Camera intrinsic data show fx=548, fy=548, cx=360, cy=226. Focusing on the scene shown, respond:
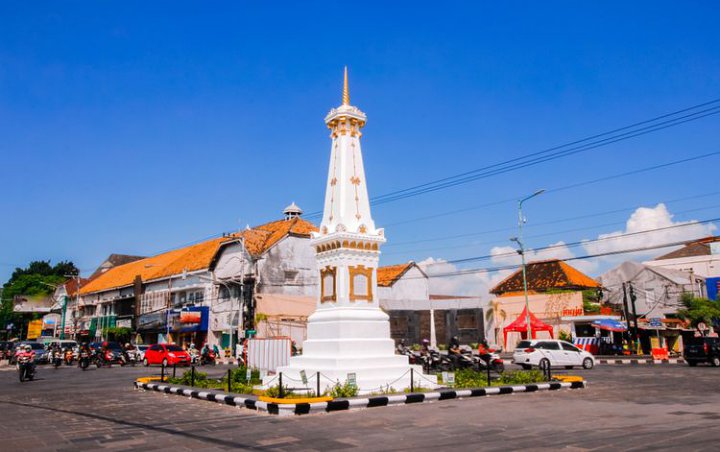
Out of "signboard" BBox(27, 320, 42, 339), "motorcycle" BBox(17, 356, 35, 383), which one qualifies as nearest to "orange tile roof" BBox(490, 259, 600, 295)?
"motorcycle" BBox(17, 356, 35, 383)

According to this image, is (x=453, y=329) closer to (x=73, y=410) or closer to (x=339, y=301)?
(x=339, y=301)

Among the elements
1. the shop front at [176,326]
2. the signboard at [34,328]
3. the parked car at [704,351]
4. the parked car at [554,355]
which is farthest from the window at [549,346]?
the signboard at [34,328]

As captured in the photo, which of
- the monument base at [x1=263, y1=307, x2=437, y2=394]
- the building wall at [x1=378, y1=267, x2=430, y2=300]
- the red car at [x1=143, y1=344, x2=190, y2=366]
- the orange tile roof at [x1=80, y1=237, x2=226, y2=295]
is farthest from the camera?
the orange tile roof at [x1=80, y1=237, x2=226, y2=295]

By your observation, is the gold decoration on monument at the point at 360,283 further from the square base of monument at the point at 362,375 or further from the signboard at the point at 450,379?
the signboard at the point at 450,379

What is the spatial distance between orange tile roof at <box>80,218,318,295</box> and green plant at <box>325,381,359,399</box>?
29.1 metres

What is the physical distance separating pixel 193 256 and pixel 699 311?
4142cm

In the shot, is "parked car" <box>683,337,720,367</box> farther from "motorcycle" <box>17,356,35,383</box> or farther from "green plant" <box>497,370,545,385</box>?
"motorcycle" <box>17,356,35,383</box>

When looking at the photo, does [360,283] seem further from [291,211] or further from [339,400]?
[291,211]

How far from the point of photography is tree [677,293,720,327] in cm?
3784

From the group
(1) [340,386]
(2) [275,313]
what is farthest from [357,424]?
(2) [275,313]

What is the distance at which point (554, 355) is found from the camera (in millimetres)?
26531

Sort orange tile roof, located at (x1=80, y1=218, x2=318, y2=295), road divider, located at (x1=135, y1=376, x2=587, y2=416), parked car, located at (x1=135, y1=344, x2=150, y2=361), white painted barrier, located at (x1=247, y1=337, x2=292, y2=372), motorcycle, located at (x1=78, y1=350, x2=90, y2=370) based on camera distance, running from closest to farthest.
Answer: road divider, located at (x1=135, y1=376, x2=587, y2=416) → white painted barrier, located at (x1=247, y1=337, x2=292, y2=372) → motorcycle, located at (x1=78, y1=350, x2=90, y2=370) → parked car, located at (x1=135, y1=344, x2=150, y2=361) → orange tile roof, located at (x1=80, y1=218, x2=318, y2=295)

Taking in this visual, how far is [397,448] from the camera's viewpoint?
7.45 m

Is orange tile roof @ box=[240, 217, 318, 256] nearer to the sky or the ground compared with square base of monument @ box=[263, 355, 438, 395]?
nearer to the sky
